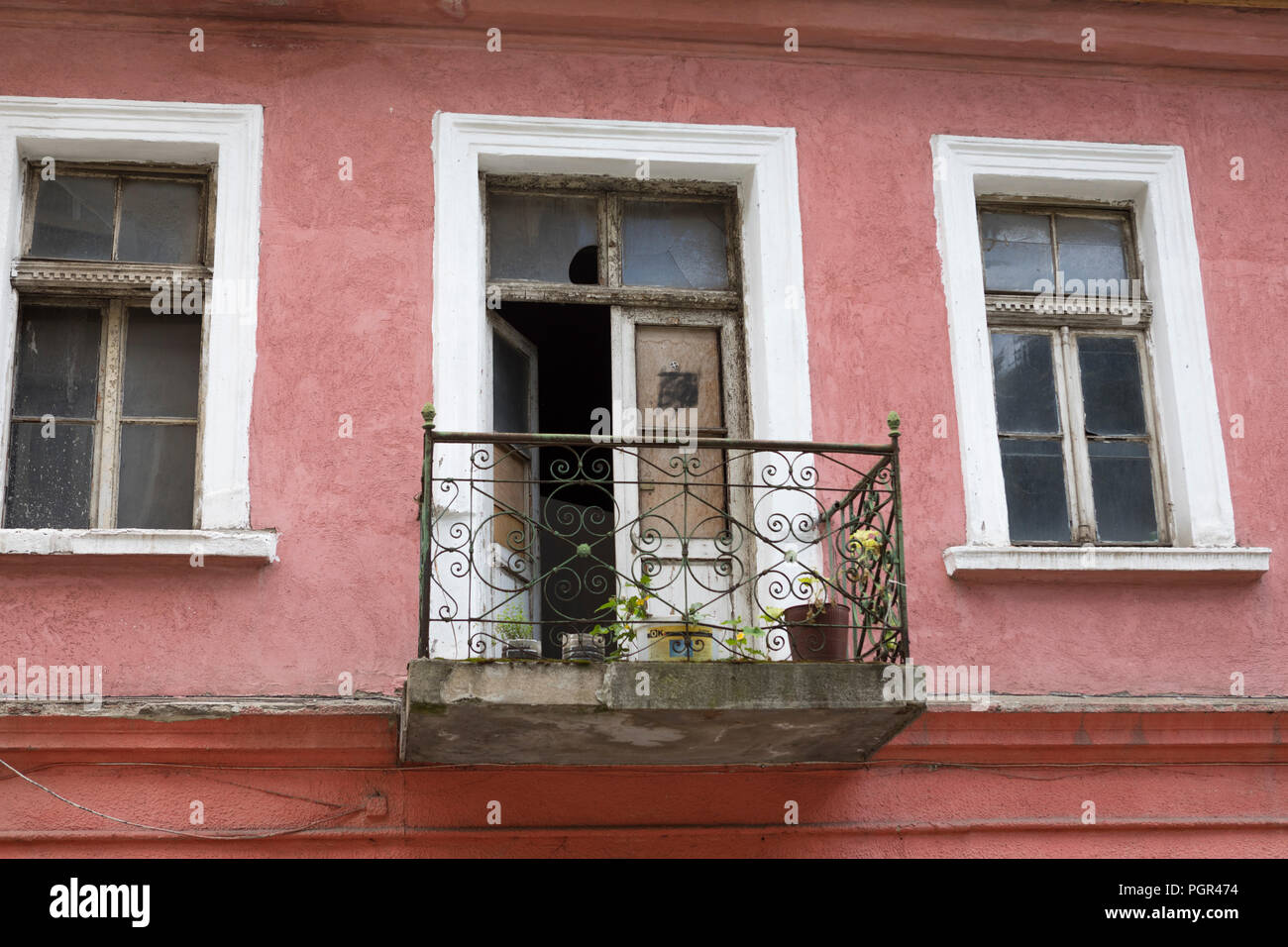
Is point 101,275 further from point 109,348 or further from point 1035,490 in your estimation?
point 1035,490

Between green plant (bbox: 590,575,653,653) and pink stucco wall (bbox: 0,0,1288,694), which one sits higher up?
pink stucco wall (bbox: 0,0,1288,694)

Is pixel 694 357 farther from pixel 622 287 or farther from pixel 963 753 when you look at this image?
pixel 963 753

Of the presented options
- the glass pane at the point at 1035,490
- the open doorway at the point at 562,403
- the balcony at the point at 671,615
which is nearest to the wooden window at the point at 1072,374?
the glass pane at the point at 1035,490

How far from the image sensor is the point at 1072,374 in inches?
302

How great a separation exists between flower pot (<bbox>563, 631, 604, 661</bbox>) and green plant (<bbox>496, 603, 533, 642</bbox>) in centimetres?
25

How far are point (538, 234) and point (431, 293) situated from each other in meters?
0.76

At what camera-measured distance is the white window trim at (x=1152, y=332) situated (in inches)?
277

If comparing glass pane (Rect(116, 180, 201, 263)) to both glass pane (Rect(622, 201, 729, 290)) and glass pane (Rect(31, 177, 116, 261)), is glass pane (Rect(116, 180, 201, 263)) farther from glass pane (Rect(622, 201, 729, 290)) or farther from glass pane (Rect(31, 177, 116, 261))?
glass pane (Rect(622, 201, 729, 290))

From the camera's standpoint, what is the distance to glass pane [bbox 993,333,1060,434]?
7.53 metres

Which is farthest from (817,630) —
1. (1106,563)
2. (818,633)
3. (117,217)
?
(117,217)

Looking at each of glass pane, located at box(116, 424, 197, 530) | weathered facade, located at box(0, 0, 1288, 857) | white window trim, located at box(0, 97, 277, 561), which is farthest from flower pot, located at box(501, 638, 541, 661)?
glass pane, located at box(116, 424, 197, 530)

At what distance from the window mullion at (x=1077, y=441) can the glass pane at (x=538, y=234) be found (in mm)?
2372

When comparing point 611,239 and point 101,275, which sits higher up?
point 611,239

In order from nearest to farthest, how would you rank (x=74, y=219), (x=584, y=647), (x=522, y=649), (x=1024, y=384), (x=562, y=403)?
(x=584, y=647) < (x=522, y=649) < (x=74, y=219) < (x=1024, y=384) < (x=562, y=403)
